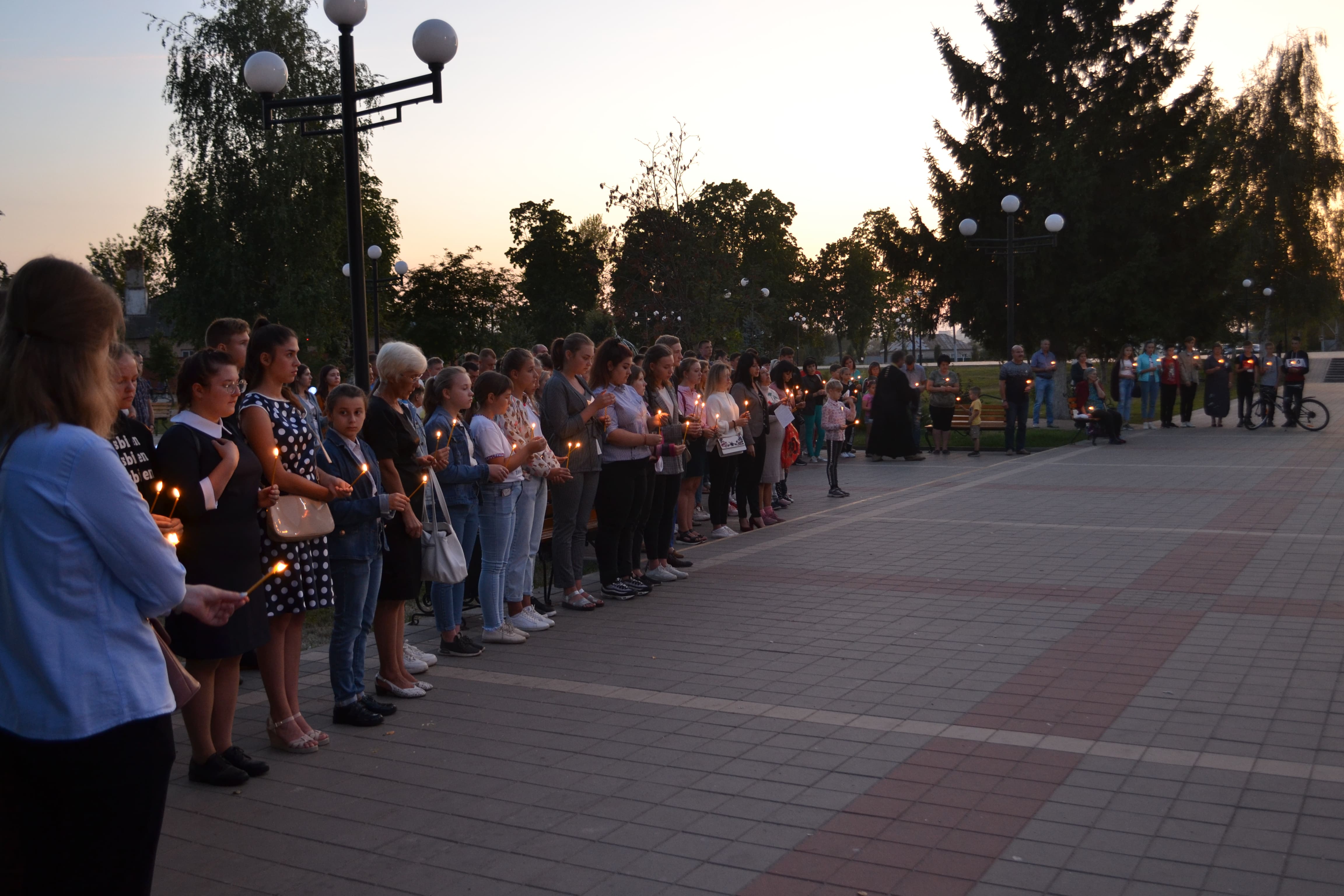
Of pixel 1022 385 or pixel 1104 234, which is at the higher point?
pixel 1104 234

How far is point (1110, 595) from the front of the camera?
8602 millimetres

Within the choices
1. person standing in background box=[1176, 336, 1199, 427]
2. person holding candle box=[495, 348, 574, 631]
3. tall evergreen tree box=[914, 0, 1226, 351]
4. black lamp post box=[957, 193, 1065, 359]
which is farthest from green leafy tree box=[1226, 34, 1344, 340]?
person holding candle box=[495, 348, 574, 631]

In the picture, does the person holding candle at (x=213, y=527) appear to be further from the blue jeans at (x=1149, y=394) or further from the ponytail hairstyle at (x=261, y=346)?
the blue jeans at (x=1149, y=394)

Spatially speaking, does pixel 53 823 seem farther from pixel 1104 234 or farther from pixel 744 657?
pixel 1104 234

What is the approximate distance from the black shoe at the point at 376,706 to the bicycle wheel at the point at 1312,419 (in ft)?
77.5

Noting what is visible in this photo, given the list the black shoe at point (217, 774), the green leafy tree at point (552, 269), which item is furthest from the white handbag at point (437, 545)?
the green leafy tree at point (552, 269)

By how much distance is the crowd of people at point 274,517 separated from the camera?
2.45 metres

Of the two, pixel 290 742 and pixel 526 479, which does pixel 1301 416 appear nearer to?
pixel 526 479

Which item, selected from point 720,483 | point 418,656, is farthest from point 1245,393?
point 418,656

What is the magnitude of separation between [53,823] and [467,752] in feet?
9.90

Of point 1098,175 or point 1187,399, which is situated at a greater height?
point 1098,175

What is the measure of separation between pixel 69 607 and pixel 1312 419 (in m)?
27.2

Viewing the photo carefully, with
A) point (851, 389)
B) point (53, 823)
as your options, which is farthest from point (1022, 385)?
point (53, 823)

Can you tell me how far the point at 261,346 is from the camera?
17.2 ft
